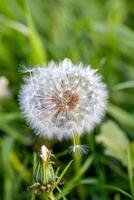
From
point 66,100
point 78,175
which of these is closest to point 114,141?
point 78,175

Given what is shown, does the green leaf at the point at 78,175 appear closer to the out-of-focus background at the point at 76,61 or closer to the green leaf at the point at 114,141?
the out-of-focus background at the point at 76,61

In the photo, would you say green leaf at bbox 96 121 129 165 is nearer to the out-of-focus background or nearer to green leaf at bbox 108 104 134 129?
the out-of-focus background

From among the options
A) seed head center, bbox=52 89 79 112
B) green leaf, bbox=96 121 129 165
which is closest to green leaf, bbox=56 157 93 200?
green leaf, bbox=96 121 129 165

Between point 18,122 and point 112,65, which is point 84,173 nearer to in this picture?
point 18,122

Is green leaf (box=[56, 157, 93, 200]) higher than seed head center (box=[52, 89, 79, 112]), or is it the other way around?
seed head center (box=[52, 89, 79, 112])

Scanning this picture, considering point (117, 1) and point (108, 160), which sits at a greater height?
point (117, 1)

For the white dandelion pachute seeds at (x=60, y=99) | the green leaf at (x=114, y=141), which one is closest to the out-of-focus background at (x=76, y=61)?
the green leaf at (x=114, y=141)

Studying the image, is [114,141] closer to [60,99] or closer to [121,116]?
[121,116]

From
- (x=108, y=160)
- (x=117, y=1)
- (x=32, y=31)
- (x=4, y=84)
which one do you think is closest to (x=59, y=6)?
(x=117, y=1)
